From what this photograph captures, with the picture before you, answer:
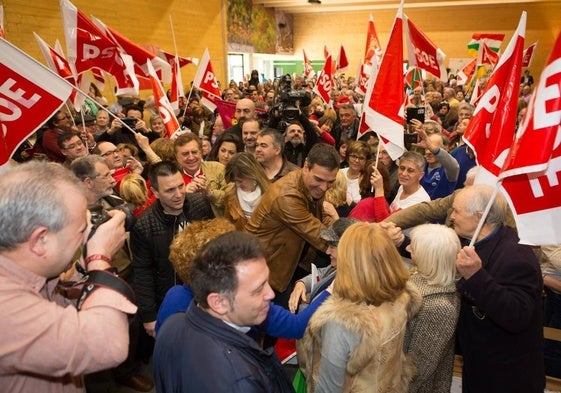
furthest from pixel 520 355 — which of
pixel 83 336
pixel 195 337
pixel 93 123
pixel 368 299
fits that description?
pixel 93 123

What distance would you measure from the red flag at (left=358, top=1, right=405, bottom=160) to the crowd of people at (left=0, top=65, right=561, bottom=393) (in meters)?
0.23

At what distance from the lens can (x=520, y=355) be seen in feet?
7.26

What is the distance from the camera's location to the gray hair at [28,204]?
4.00 ft

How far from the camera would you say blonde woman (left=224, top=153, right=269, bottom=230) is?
351 centimetres

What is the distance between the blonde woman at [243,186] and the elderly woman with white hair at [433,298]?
1.59 metres

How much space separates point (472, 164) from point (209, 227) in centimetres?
342

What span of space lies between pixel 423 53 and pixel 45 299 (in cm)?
585

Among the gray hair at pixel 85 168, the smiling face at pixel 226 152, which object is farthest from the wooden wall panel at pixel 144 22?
the gray hair at pixel 85 168

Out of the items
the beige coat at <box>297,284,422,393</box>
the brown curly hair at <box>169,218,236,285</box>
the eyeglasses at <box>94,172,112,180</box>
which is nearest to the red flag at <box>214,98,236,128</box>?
the eyeglasses at <box>94,172,112,180</box>

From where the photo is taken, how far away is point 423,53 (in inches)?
233

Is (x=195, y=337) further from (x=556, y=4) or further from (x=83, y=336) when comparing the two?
(x=556, y=4)

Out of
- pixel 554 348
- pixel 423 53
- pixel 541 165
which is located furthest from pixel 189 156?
pixel 423 53

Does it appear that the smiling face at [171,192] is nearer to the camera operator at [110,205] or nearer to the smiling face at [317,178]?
the camera operator at [110,205]

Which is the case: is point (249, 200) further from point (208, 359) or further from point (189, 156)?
point (208, 359)
